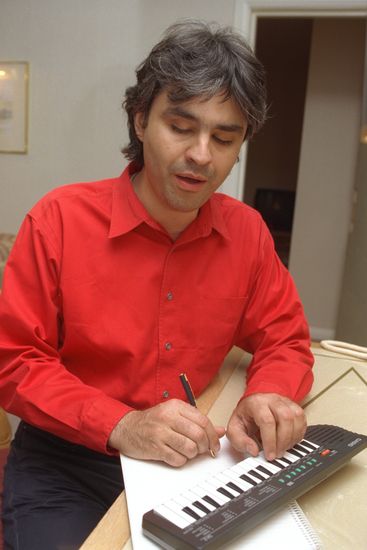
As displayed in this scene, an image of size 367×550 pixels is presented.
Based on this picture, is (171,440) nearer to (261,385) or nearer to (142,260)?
(261,385)

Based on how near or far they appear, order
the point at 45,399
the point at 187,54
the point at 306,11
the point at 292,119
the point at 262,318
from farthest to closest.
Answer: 1. the point at 292,119
2. the point at 306,11
3. the point at 262,318
4. the point at 187,54
5. the point at 45,399

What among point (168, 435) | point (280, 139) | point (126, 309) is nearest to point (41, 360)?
point (126, 309)

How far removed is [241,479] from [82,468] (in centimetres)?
50

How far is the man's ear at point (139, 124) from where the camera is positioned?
1235 millimetres

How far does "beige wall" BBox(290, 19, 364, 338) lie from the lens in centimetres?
390

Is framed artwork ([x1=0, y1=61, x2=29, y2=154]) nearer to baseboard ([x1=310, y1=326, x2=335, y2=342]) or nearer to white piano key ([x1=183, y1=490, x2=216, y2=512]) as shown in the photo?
baseboard ([x1=310, y1=326, x2=335, y2=342])

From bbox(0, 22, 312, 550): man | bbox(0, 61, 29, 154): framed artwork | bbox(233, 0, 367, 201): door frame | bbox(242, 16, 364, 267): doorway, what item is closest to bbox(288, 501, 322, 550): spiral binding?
bbox(0, 22, 312, 550): man

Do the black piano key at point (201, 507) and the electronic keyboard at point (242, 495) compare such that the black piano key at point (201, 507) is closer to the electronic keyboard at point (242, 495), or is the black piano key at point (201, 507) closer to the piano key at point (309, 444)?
the electronic keyboard at point (242, 495)

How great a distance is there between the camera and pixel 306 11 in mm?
2697

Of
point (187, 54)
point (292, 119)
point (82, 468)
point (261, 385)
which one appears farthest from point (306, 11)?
point (292, 119)

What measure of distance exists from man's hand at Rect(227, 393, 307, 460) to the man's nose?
464mm

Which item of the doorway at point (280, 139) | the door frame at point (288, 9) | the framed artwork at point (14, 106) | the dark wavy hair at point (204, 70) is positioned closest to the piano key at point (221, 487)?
the dark wavy hair at point (204, 70)

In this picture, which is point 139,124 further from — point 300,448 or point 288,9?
point 288,9

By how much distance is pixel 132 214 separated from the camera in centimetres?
116
